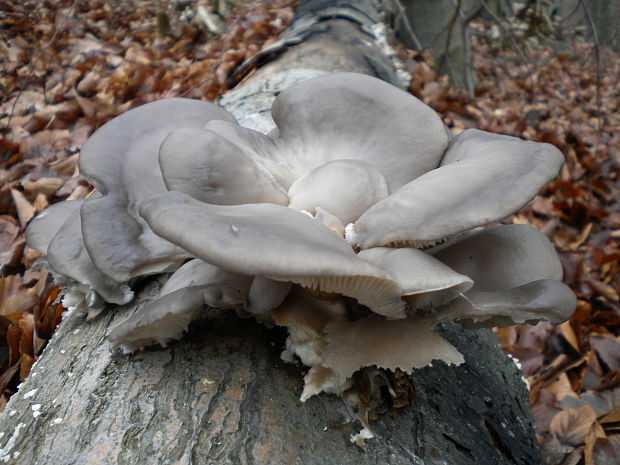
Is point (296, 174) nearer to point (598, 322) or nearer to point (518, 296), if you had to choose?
point (518, 296)

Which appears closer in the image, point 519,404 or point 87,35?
point 519,404

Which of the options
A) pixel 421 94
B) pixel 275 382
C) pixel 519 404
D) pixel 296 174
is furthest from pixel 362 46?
pixel 275 382

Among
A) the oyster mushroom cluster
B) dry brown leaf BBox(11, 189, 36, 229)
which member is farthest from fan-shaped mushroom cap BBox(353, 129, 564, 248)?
dry brown leaf BBox(11, 189, 36, 229)

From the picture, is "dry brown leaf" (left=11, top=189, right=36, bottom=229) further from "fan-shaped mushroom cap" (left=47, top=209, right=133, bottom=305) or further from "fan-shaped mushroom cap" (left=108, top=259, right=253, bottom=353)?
"fan-shaped mushroom cap" (left=108, top=259, right=253, bottom=353)

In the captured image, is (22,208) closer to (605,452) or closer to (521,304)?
(521,304)

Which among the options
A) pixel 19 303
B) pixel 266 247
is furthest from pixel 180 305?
pixel 19 303

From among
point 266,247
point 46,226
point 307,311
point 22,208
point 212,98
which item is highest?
point 266,247

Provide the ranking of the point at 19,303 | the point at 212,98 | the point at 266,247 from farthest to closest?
1. the point at 212,98
2. the point at 19,303
3. the point at 266,247
